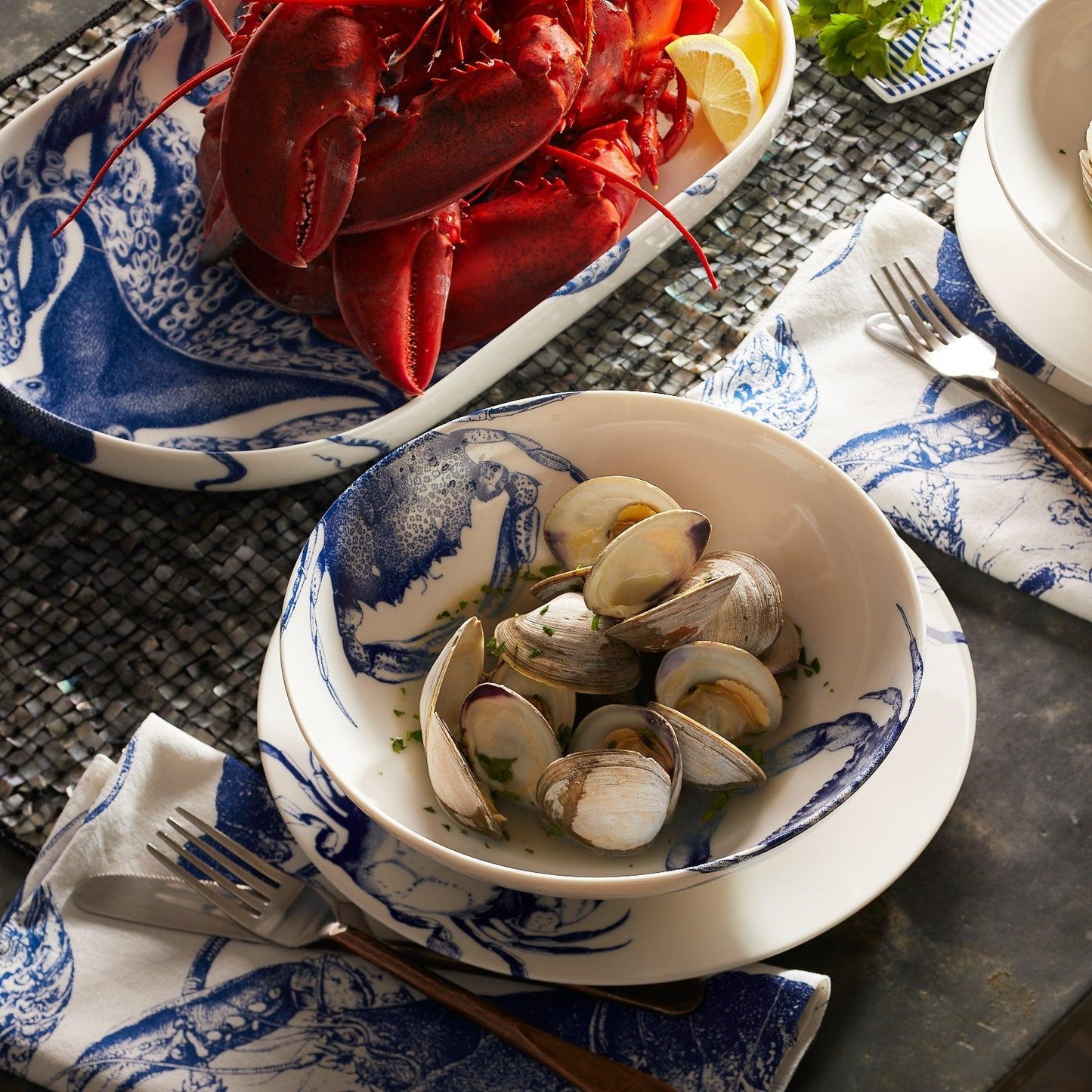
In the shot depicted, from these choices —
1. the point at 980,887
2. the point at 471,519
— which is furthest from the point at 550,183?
the point at 980,887

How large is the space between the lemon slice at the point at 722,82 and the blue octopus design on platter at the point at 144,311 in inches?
14.0

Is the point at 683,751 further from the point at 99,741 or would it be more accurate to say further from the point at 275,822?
the point at 99,741

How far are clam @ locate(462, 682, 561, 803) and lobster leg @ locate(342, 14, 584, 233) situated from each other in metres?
0.47

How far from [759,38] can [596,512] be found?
0.61 metres

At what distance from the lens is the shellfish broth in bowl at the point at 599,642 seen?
625 millimetres

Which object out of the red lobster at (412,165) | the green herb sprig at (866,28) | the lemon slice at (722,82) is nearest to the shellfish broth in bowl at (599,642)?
the red lobster at (412,165)

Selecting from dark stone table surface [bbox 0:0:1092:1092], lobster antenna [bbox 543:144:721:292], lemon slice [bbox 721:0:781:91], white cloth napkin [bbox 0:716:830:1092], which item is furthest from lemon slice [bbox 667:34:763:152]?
white cloth napkin [bbox 0:716:830:1092]

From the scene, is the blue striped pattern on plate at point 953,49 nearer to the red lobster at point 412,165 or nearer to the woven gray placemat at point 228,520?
the woven gray placemat at point 228,520

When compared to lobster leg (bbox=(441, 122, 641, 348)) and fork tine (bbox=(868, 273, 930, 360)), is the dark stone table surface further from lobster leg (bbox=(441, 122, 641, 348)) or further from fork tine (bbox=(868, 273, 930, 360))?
lobster leg (bbox=(441, 122, 641, 348))

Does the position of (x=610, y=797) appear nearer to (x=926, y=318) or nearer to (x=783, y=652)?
(x=783, y=652)

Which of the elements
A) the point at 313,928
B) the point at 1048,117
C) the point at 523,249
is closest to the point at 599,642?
the point at 313,928

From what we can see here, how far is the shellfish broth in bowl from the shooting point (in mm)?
625

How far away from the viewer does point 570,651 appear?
26.1 inches

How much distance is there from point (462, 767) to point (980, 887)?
1.22 ft
